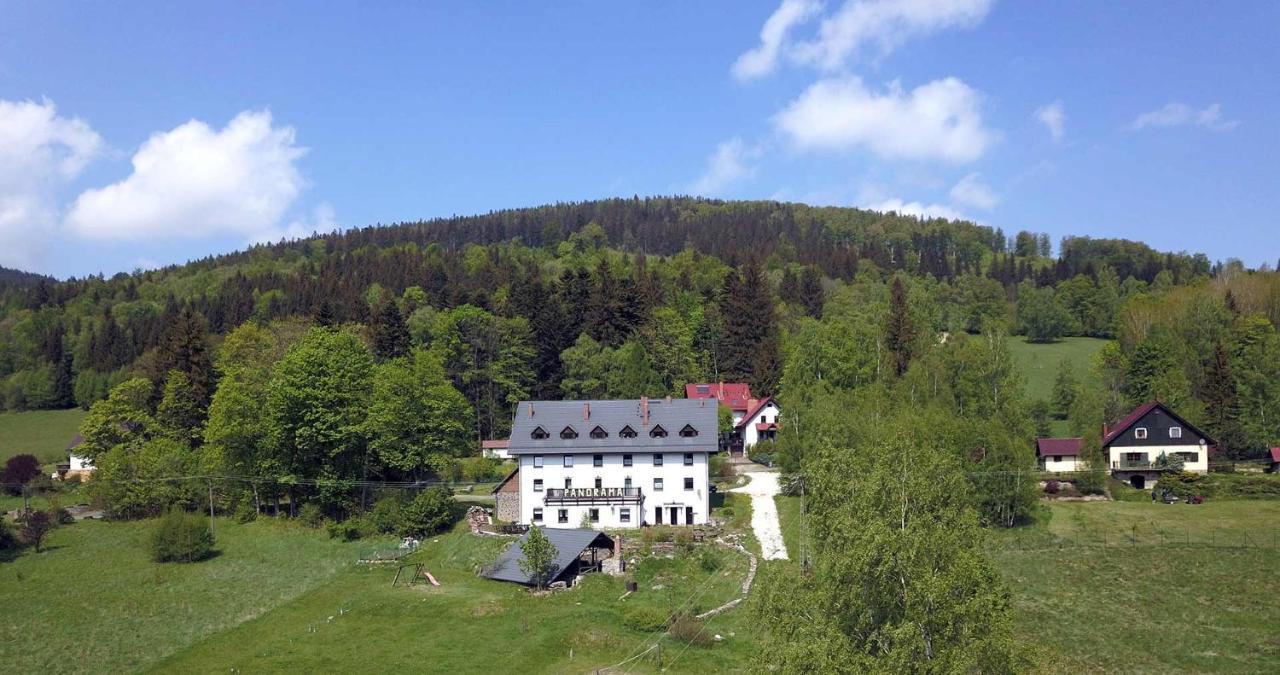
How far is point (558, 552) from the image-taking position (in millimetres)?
47500

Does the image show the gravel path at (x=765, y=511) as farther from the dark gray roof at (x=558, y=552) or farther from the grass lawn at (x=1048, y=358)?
the grass lawn at (x=1048, y=358)

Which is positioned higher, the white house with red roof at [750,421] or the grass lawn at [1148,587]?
the white house with red roof at [750,421]

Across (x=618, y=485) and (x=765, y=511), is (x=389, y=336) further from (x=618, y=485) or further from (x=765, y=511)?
(x=765, y=511)

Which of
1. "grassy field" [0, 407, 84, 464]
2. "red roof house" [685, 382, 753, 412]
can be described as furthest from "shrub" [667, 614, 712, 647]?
"grassy field" [0, 407, 84, 464]

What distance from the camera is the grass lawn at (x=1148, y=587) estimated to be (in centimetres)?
3609

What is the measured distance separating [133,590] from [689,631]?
31.3m

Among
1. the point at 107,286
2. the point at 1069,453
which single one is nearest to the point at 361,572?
the point at 1069,453

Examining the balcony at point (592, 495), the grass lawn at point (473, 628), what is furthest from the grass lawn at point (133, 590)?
the balcony at point (592, 495)

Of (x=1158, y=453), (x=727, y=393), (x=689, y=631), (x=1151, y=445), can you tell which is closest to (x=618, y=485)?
(x=689, y=631)

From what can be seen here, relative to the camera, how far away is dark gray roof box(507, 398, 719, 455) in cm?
5869

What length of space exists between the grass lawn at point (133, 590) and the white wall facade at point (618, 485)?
1177 cm

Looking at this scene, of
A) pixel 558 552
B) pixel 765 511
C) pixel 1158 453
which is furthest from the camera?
pixel 1158 453

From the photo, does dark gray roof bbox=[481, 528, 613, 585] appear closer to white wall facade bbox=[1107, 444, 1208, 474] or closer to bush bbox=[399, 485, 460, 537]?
bush bbox=[399, 485, 460, 537]

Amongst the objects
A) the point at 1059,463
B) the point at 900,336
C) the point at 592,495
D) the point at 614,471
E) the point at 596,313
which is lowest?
the point at 592,495
